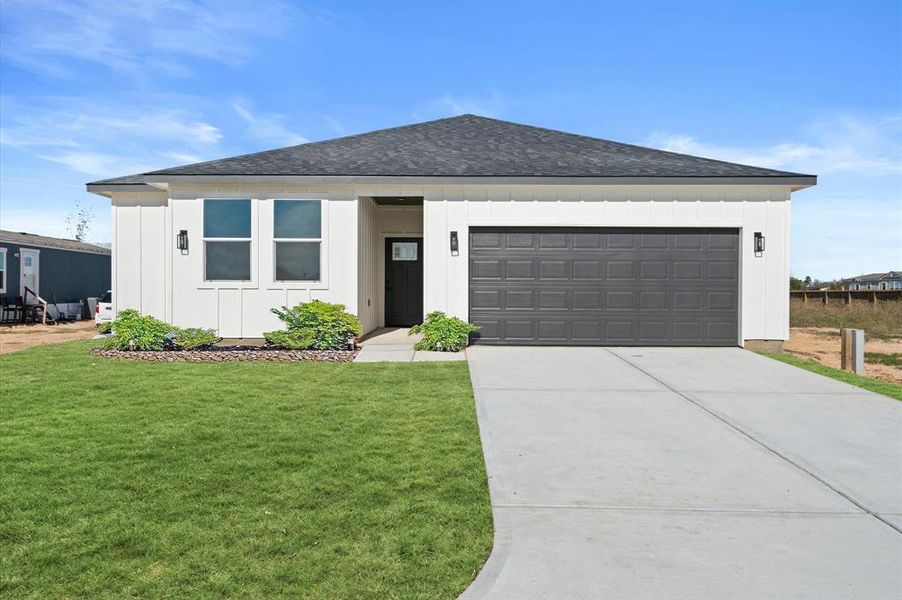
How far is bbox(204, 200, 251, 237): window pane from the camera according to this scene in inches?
440

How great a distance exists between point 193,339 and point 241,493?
7464 mm

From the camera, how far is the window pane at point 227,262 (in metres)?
11.2

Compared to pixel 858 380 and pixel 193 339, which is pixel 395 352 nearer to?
pixel 193 339

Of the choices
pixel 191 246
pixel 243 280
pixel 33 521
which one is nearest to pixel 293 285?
pixel 243 280

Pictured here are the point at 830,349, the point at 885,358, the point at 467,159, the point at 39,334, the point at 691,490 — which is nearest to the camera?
the point at 691,490

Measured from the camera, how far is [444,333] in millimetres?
10523

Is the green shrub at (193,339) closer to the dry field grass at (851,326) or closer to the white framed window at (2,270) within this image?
the dry field grass at (851,326)

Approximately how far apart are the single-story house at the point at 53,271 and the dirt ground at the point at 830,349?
24.6 metres

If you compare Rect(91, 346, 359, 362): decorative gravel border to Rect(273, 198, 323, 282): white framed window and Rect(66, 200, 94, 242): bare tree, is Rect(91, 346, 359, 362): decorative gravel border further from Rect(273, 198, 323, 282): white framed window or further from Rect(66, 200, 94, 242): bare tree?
Rect(66, 200, 94, 242): bare tree

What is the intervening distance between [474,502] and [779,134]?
1682 cm

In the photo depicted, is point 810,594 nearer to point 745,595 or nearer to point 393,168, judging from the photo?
point 745,595

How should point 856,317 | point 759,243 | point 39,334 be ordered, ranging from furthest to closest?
point 856,317 → point 39,334 → point 759,243

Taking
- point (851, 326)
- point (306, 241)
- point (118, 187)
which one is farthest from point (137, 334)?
point (851, 326)

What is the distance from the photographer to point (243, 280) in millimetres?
11258
